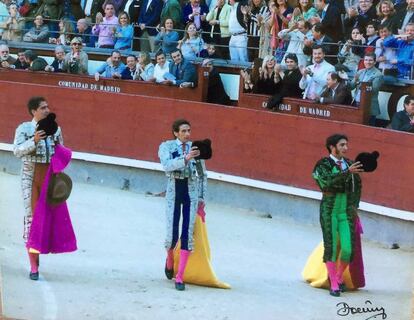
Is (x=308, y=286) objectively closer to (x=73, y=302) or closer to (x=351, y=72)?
(x=73, y=302)

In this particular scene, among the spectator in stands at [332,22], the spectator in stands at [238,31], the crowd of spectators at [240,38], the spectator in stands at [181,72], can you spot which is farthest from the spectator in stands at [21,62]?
the spectator in stands at [332,22]

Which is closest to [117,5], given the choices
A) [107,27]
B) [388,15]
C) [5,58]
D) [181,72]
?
[107,27]

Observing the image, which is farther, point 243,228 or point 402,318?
point 243,228

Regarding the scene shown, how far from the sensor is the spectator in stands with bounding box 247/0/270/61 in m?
13.6

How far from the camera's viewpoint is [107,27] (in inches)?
607

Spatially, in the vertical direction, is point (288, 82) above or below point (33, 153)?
above

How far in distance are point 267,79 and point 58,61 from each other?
10.8 ft

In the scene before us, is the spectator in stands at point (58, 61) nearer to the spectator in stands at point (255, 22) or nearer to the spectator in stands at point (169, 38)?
the spectator in stands at point (169, 38)

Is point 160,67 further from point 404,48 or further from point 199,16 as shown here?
point 404,48

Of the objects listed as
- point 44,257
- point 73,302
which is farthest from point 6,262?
point 73,302

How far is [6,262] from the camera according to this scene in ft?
33.1

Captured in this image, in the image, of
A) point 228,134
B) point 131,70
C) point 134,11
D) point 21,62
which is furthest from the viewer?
point 21,62

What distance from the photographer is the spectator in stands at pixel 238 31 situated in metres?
13.9

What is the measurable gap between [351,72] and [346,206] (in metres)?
3.17
